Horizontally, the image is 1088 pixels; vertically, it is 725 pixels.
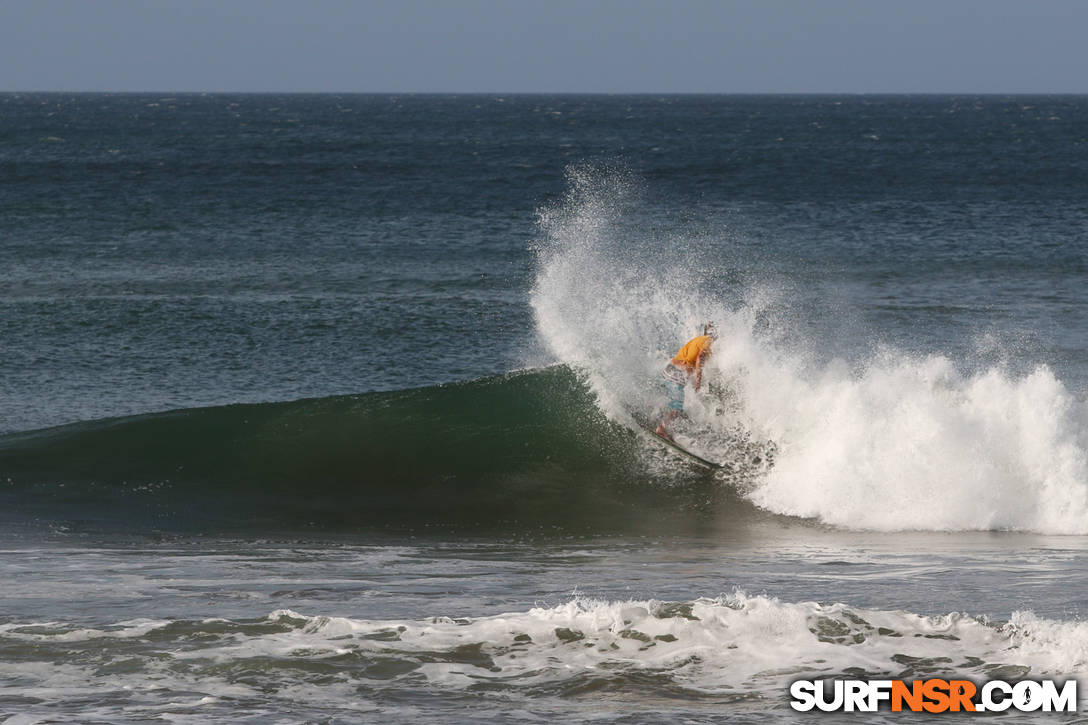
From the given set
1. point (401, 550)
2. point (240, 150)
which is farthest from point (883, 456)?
point (240, 150)

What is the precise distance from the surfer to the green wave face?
0.50 m

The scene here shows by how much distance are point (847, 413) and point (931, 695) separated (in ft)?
21.3

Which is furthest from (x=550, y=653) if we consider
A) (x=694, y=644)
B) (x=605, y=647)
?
(x=694, y=644)

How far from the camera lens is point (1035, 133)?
348 feet

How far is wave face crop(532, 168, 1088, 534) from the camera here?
40.6ft

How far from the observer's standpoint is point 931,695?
730 cm

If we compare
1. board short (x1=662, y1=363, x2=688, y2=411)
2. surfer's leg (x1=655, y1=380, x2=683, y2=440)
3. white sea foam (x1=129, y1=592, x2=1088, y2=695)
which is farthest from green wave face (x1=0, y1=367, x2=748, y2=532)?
white sea foam (x1=129, y1=592, x2=1088, y2=695)

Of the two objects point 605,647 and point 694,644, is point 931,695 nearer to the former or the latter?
point 694,644

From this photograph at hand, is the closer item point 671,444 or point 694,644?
point 694,644

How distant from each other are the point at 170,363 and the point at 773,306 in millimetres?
11810

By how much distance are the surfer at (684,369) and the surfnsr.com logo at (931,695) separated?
6900 millimetres

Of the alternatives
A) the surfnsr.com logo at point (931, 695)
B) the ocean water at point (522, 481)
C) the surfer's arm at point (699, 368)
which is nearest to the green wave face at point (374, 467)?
the ocean water at point (522, 481)

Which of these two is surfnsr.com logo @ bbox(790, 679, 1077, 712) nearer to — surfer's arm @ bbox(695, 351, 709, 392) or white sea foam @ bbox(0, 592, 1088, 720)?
white sea foam @ bbox(0, 592, 1088, 720)

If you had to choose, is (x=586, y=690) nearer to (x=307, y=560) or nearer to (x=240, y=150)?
(x=307, y=560)
